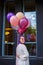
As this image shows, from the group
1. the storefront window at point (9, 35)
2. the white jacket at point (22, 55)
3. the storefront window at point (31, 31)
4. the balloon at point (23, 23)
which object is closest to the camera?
the white jacket at point (22, 55)

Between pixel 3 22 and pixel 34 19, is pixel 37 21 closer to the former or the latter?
pixel 34 19

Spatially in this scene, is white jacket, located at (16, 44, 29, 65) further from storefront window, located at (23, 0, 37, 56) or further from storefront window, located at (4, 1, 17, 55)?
storefront window, located at (4, 1, 17, 55)

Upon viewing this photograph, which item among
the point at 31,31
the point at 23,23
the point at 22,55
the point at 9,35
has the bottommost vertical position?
the point at 22,55

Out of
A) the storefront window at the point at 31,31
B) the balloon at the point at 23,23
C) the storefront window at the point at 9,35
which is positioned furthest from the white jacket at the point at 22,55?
the storefront window at the point at 9,35

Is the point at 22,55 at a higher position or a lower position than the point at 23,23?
lower

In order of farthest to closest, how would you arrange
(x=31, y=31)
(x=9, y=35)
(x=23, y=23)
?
(x=9, y=35) → (x=31, y=31) → (x=23, y=23)

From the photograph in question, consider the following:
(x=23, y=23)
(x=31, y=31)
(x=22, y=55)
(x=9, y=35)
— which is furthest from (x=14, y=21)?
(x=9, y=35)

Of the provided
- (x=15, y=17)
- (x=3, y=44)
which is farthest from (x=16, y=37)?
(x=15, y=17)

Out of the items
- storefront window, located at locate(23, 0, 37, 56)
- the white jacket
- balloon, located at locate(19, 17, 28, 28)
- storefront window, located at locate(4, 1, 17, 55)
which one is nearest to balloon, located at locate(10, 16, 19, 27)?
balloon, located at locate(19, 17, 28, 28)

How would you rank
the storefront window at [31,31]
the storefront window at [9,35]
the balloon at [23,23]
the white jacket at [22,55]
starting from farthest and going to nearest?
the storefront window at [9,35], the storefront window at [31,31], the balloon at [23,23], the white jacket at [22,55]

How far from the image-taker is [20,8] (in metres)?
11.9

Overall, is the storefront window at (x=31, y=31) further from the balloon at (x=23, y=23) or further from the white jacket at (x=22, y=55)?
the white jacket at (x=22, y=55)

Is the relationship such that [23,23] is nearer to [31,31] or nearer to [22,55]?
[22,55]

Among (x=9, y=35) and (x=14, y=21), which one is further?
(x=9, y=35)
